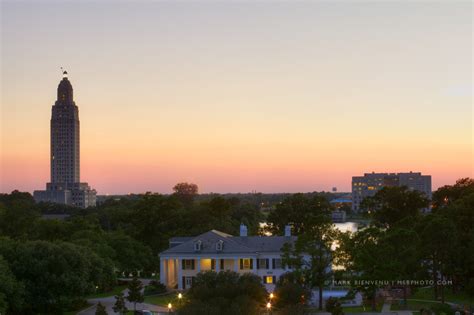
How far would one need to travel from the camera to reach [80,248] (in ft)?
183

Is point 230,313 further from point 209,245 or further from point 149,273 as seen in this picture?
point 149,273

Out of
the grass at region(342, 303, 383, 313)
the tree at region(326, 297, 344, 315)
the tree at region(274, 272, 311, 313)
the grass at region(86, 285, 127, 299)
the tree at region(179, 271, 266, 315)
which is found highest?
the tree at region(179, 271, 266, 315)

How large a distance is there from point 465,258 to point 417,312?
9.70m

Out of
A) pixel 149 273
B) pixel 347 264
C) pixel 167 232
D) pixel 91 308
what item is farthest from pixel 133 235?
pixel 347 264

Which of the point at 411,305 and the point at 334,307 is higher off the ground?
the point at 334,307

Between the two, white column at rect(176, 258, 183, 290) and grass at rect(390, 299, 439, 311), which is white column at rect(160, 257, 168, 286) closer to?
white column at rect(176, 258, 183, 290)

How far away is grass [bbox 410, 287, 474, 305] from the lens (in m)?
53.4

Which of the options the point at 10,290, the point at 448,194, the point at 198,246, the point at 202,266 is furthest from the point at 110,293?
the point at 448,194

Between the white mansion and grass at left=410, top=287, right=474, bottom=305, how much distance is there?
12699 mm

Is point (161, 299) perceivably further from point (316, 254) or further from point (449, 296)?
point (449, 296)

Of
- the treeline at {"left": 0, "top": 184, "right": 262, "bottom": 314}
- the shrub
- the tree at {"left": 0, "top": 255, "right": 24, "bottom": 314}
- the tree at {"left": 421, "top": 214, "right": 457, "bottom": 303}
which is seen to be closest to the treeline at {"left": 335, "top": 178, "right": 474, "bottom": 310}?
the tree at {"left": 421, "top": 214, "right": 457, "bottom": 303}

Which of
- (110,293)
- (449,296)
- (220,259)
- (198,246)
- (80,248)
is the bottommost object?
(110,293)

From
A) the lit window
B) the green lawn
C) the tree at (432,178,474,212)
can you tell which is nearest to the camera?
the green lawn

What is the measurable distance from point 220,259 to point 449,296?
2076 centimetres
